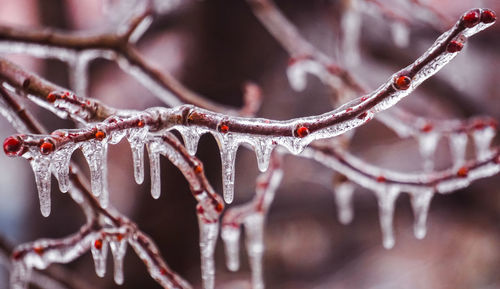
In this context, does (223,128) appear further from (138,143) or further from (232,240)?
(232,240)

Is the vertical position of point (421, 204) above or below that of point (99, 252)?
above

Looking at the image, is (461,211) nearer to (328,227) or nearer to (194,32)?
(328,227)

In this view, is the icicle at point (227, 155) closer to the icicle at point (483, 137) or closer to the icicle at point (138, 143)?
the icicle at point (138, 143)

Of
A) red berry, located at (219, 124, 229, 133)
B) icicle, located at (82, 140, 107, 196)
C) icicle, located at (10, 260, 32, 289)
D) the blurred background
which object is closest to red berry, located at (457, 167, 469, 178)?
red berry, located at (219, 124, 229, 133)

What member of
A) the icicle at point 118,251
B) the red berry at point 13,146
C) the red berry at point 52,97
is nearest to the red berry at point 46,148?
the red berry at point 13,146

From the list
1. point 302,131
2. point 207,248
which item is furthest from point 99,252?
point 302,131
